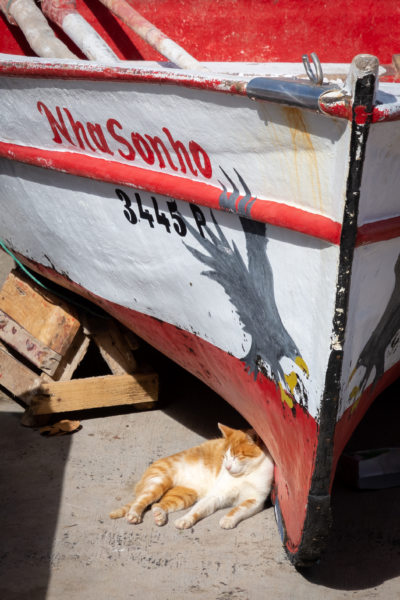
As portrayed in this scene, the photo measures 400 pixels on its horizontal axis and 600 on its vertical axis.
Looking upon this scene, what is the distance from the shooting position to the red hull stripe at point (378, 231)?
2.25 metres

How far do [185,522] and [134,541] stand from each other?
0.23 metres

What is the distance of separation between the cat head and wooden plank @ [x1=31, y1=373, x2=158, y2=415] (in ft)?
3.00

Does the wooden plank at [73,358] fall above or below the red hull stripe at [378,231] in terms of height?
above

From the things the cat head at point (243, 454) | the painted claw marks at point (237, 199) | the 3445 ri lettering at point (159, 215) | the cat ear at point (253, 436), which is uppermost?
the 3445 ri lettering at point (159, 215)

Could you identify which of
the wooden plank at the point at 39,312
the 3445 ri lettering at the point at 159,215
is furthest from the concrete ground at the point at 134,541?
the 3445 ri lettering at the point at 159,215

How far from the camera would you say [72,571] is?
292 cm

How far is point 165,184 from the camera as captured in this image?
2680 millimetres

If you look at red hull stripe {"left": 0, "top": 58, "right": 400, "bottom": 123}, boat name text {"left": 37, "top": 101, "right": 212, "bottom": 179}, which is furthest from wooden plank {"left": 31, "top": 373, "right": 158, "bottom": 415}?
red hull stripe {"left": 0, "top": 58, "right": 400, "bottom": 123}

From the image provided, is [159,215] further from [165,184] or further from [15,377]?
[15,377]

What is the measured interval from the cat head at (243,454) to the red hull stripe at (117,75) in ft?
5.42

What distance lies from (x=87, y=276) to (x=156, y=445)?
1.00 m

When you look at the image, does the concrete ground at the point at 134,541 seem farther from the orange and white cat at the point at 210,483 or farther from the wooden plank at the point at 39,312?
the wooden plank at the point at 39,312

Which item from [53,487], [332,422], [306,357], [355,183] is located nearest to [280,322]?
[306,357]

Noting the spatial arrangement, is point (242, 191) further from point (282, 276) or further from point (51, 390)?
point (51, 390)
